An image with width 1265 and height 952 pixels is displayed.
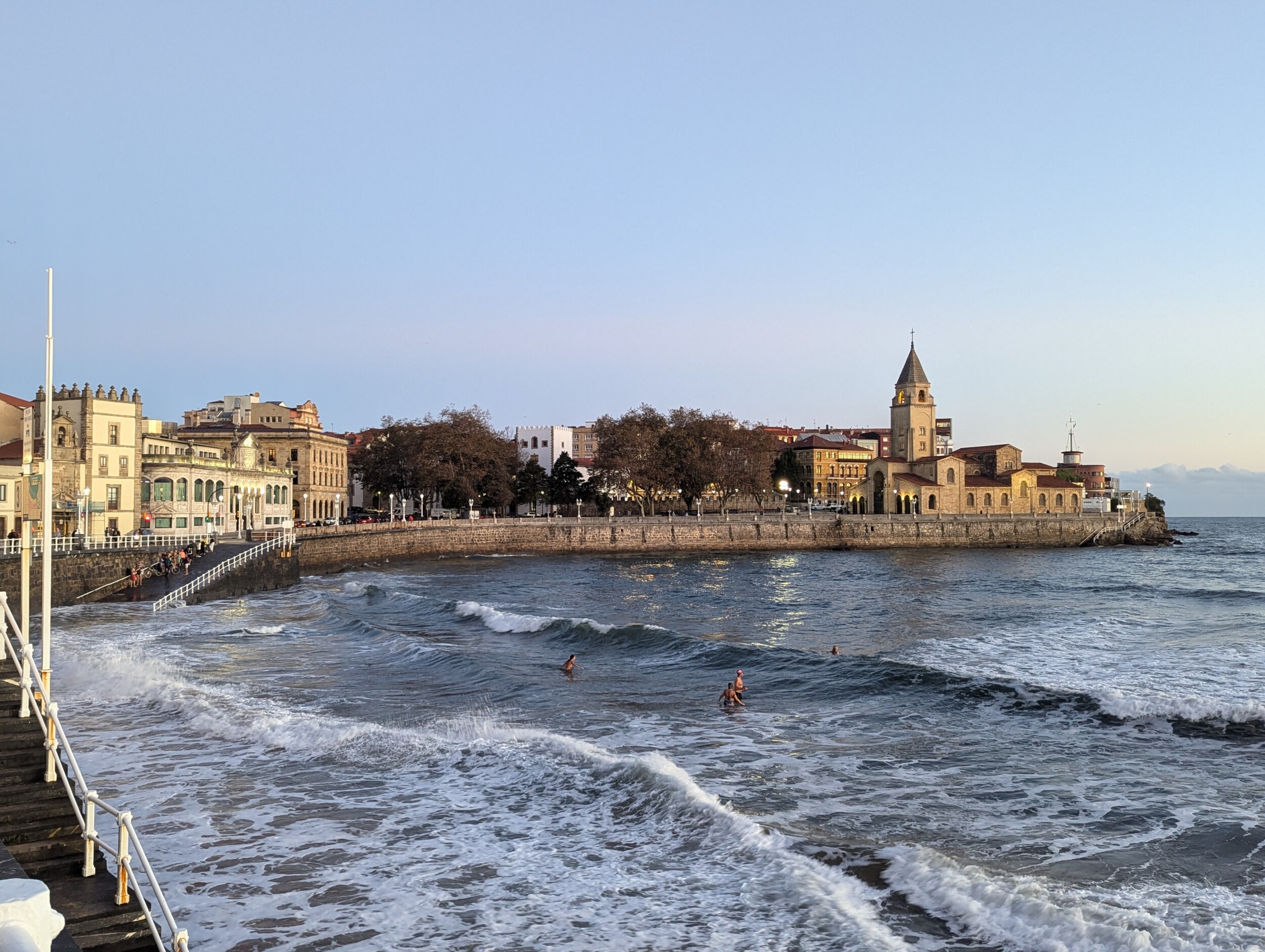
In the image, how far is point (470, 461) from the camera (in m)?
93.2

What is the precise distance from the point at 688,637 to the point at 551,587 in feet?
80.1

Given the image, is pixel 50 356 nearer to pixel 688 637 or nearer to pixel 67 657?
pixel 67 657

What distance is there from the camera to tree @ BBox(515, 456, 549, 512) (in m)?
121

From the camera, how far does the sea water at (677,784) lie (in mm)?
10469

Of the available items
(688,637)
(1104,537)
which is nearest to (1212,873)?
(688,637)

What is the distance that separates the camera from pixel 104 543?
147ft

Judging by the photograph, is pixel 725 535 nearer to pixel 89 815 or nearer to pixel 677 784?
pixel 677 784

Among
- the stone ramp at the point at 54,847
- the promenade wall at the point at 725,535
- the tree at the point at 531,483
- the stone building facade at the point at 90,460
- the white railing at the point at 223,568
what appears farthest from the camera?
the tree at the point at 531,483

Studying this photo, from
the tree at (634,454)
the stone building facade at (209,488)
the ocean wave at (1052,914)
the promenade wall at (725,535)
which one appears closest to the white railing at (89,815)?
the ocean wave at (1052,914)

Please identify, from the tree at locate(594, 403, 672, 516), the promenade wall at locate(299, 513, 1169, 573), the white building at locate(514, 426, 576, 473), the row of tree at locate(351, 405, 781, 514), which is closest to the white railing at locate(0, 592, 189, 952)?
the promenade wall at locate(299, 513, 1169, 573)

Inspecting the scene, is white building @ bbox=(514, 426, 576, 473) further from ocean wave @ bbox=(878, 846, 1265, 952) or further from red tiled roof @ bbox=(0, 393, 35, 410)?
ocean wave @ bbox=(878, 846, 1265, 952)

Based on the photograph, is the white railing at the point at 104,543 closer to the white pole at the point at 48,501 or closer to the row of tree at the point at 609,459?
the white pole at the point at 48,501

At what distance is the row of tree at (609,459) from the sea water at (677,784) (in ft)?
187

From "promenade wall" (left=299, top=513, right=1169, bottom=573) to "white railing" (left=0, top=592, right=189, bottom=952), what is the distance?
59.1 meters
